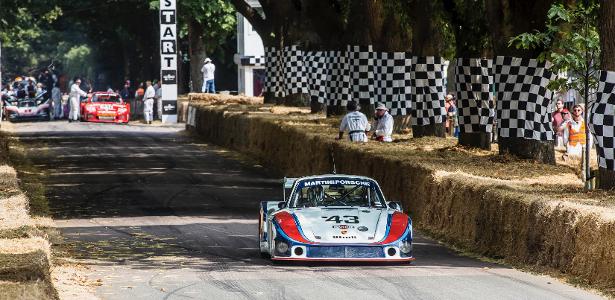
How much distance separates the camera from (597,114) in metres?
18.2

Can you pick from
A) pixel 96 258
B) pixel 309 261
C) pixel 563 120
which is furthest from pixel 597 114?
pixel 563 120

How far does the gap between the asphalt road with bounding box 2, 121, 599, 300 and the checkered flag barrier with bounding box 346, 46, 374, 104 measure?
3774 millimetres

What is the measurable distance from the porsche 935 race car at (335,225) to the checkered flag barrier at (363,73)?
1976 centimetres

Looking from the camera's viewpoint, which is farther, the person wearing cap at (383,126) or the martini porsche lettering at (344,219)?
the person wearing cap at (383,126)

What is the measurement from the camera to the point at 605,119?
18.1 m

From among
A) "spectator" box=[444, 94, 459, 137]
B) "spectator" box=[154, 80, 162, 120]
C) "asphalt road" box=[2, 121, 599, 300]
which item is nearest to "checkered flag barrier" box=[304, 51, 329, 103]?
"spectator" box=[444, 94, 459, 137]

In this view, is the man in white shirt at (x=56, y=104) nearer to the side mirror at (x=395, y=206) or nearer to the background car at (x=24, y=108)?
the background car at (x=24, y=108)

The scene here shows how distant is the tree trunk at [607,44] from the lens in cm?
1814

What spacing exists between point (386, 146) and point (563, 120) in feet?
24.7

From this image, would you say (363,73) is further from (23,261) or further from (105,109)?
(23,261)

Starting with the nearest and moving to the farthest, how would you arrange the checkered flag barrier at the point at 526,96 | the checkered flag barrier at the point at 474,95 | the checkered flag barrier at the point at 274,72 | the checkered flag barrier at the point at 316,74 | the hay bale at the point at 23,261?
the hay bale at the point at 23,261, the checkered flag barrier at the point at 526,96, the checkered flag barrier at the point at 474,95, the checkered flag barrier at the point at 316,74, the checkered flag barrier at the point at 274,72

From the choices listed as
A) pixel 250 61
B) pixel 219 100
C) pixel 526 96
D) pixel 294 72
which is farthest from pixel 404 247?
pixel 250 61

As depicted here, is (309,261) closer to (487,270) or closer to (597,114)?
(487,270)

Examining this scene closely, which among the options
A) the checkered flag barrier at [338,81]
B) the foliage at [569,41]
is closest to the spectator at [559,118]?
the checkered flag barrier at [338,81]
